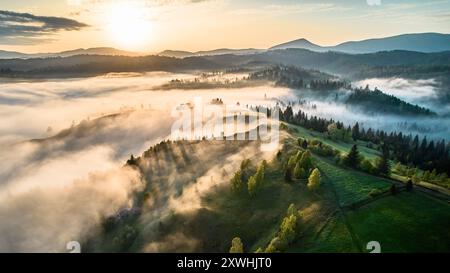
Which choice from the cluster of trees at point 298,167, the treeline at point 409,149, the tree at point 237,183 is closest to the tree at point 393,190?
the cluster of trees at point 298,167

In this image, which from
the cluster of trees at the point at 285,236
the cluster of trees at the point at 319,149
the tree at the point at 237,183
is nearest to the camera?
the cluster of trees at the point at 285,236

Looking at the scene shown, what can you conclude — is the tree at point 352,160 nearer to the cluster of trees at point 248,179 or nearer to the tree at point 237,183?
the cluster of trees at point 248,179

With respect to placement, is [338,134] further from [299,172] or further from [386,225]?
[386,225]

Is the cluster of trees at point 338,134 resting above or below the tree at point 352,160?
below

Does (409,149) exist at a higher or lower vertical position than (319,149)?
lower

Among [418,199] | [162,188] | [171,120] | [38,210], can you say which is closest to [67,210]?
[38,210]

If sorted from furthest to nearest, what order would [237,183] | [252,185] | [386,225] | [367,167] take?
[237,183], [252,185], [367,167], [386,225]

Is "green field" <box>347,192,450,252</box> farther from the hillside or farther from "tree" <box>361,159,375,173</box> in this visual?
"tree" <box>361,159,375,173</box>

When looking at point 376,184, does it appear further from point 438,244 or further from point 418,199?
point 438,244

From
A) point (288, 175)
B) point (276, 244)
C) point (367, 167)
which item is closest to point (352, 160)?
point (367, 167)
